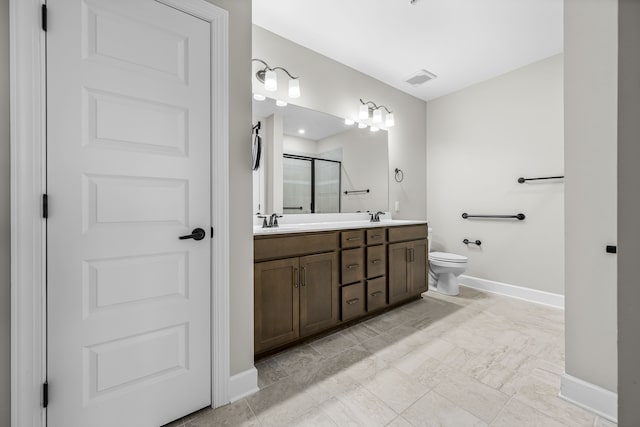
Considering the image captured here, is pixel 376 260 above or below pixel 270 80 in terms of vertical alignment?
below

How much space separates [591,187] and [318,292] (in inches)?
64.0

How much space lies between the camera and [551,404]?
1373 millimetres

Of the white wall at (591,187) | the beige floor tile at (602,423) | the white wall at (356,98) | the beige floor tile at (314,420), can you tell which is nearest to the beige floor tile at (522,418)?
the beige floor tile at (602,423)

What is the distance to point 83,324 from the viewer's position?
109cm

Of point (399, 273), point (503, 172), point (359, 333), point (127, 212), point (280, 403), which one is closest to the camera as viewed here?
point (127, 212)

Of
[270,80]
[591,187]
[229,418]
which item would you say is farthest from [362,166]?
[229,418]

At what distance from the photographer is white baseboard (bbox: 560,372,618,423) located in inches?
50.0

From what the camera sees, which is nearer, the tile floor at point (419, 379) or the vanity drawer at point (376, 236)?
the tile floor at point (419, 379)

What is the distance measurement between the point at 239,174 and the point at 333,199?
4.73 ft

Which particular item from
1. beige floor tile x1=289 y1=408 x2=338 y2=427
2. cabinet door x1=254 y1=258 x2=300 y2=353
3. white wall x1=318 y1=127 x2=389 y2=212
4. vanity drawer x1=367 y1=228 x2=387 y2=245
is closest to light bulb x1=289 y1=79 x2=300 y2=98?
white wall x1=318 y1=127 x2=389 y2=212

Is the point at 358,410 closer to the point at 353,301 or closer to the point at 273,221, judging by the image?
the point at 353,301

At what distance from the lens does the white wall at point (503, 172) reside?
2.69m

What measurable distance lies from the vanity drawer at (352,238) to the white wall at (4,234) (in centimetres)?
172

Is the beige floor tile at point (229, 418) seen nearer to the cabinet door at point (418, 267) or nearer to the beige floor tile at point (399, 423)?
the beige floor tile at point (399, 423)
